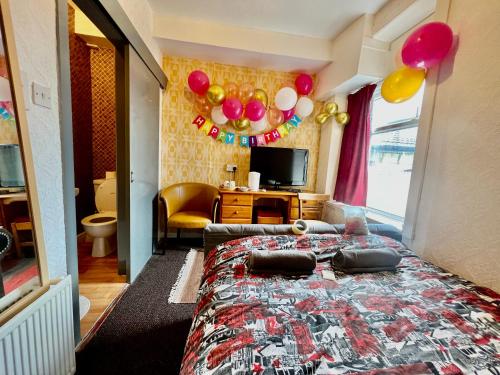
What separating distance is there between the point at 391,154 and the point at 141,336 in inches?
112

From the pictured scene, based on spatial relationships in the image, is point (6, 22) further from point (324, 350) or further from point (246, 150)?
point (246, 150)

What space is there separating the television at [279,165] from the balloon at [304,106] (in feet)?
1.70

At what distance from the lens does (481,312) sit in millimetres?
956

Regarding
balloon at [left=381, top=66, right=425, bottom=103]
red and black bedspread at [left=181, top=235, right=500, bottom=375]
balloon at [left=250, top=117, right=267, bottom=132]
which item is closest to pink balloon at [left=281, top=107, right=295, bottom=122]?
balloon at [left=250, top=117, right=267, bottom=132]

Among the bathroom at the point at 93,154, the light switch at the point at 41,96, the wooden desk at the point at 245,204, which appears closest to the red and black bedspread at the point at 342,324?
the light switch at the point at 41,96

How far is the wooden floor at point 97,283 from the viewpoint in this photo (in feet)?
5.42

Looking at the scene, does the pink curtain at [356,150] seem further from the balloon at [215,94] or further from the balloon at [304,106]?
the balloon at [215,94]

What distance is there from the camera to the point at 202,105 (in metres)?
3.07

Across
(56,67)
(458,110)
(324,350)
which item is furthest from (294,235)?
(56,67)

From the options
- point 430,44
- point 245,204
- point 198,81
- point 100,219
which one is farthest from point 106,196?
point 430,44

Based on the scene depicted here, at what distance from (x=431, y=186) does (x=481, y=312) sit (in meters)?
0.83

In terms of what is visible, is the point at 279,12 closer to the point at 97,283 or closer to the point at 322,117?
the point at 322,117

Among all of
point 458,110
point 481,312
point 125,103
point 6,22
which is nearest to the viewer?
point 6,22

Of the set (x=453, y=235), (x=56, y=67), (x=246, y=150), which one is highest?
(x=56, y=67)
